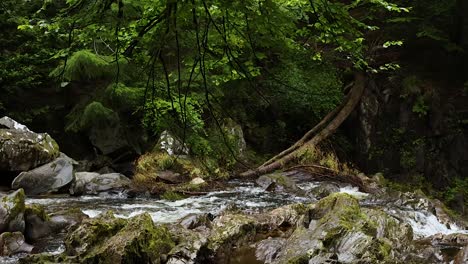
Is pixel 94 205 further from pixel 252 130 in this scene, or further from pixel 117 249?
pixel 252 130

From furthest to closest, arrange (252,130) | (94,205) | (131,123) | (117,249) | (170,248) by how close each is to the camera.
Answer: (252,130) < (131,123) < (94,205) < (170,248) < (117,249)

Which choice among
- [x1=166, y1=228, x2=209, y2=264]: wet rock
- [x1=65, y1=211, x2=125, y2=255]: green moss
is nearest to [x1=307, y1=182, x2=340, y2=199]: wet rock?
[x1=166, y1=228, x2=209, y2=264]: wet rock

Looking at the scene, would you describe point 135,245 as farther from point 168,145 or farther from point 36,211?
point 168,145

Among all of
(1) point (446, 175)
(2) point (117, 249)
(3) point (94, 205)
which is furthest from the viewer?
(1) point (446, 175)

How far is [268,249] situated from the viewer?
264 inches

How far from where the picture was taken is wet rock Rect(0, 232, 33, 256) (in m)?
6.45

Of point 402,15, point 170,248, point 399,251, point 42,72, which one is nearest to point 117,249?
point 170,248

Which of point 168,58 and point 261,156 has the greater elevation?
point 168,58

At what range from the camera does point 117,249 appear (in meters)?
5.62

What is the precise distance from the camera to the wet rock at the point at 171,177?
A: 1190 cm

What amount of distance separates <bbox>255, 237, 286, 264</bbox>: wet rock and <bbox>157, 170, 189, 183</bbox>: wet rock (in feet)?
17.2

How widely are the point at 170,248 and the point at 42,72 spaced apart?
10.9 m

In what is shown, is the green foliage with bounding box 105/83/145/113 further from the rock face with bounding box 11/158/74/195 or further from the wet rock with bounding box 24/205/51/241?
the wet rock with bounding box 24/205/51/241

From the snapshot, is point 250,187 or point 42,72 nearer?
point 250,187
